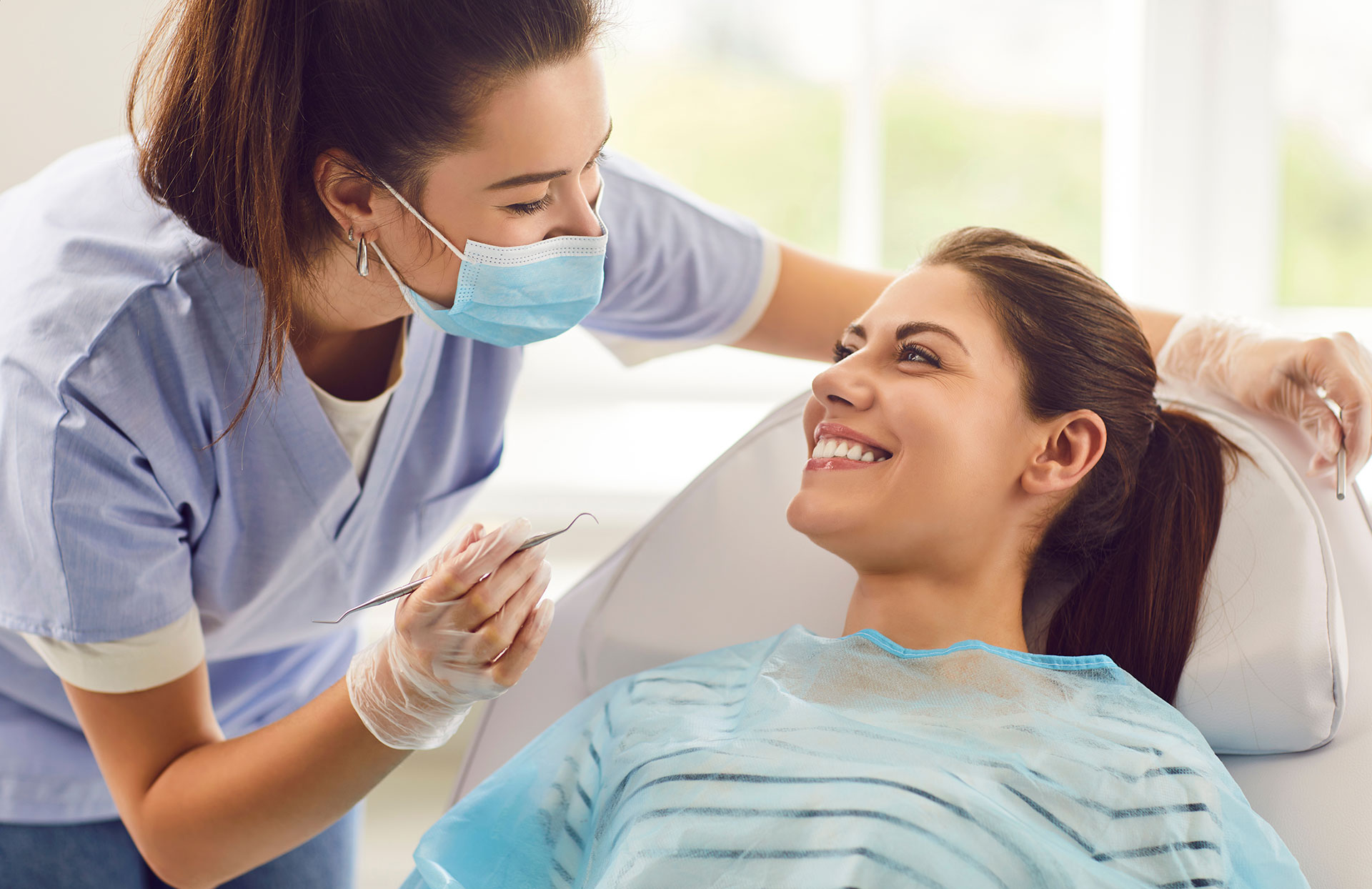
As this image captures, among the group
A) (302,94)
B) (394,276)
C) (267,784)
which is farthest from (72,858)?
(302,94)

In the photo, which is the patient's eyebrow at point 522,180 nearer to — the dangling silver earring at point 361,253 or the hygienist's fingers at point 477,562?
the dangling silver earring at point 361,253

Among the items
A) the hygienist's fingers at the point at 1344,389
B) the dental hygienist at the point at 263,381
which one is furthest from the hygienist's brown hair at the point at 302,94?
the hygienist's fingers at the point at 1344,389

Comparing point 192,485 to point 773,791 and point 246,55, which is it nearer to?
point 246,55

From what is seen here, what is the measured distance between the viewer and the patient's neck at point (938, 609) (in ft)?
3.64

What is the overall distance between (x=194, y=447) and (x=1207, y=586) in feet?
3.60

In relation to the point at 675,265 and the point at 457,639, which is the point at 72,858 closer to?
the point at 457,639

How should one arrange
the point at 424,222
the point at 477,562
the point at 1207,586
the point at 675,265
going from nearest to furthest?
the point at 477,562 → the point at 424,222 → the point at 1207,586 → the point at 675,265

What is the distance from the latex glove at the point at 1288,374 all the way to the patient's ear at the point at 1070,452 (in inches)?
10.9

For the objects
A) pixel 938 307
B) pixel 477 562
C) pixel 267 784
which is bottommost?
pixel 267 784

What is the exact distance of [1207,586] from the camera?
1093 millimetres

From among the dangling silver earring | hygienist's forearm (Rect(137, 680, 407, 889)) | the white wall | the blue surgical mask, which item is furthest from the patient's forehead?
the white wall

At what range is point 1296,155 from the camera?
8.67 ft

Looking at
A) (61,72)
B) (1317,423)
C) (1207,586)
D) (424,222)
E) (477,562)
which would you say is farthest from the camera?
(61,72)

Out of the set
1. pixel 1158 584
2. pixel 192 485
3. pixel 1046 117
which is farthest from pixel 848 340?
pixel 1046 117
